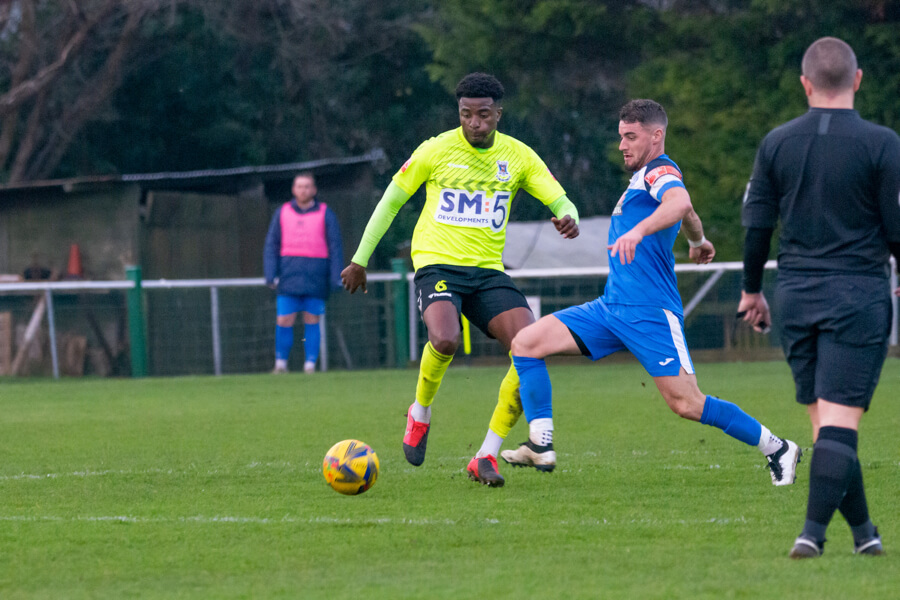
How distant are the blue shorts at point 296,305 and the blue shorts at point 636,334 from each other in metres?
8.97

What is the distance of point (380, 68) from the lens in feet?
93.2

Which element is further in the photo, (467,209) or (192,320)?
(192,320)

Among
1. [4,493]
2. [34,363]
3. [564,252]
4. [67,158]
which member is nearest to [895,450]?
[4,493]

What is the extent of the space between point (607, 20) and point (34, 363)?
1013 centimetres

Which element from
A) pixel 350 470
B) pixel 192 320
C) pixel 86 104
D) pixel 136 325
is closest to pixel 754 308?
pixel 350 470

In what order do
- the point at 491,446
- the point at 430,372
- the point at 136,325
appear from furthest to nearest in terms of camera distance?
the point at 136,325
the point at 430,372
the point at 491,446

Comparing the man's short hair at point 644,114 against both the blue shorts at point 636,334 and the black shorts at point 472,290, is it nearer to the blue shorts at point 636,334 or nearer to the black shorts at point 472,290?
the blue shorts at point 636,334

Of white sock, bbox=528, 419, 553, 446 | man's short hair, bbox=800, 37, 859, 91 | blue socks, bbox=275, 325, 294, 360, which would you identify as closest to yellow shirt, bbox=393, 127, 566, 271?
white sock, bbox=528, 419, 553, 446

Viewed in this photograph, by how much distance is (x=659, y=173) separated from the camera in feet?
19.8

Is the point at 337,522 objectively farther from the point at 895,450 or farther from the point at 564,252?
the point at 564,252

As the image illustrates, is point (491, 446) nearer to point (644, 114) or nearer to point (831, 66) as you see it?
point (644, 114)

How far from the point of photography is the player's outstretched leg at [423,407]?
710cm

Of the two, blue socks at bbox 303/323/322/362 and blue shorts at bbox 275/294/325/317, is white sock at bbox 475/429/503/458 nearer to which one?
blue shorts at bbox 275/294/325/317

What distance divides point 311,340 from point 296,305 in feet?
1.62
